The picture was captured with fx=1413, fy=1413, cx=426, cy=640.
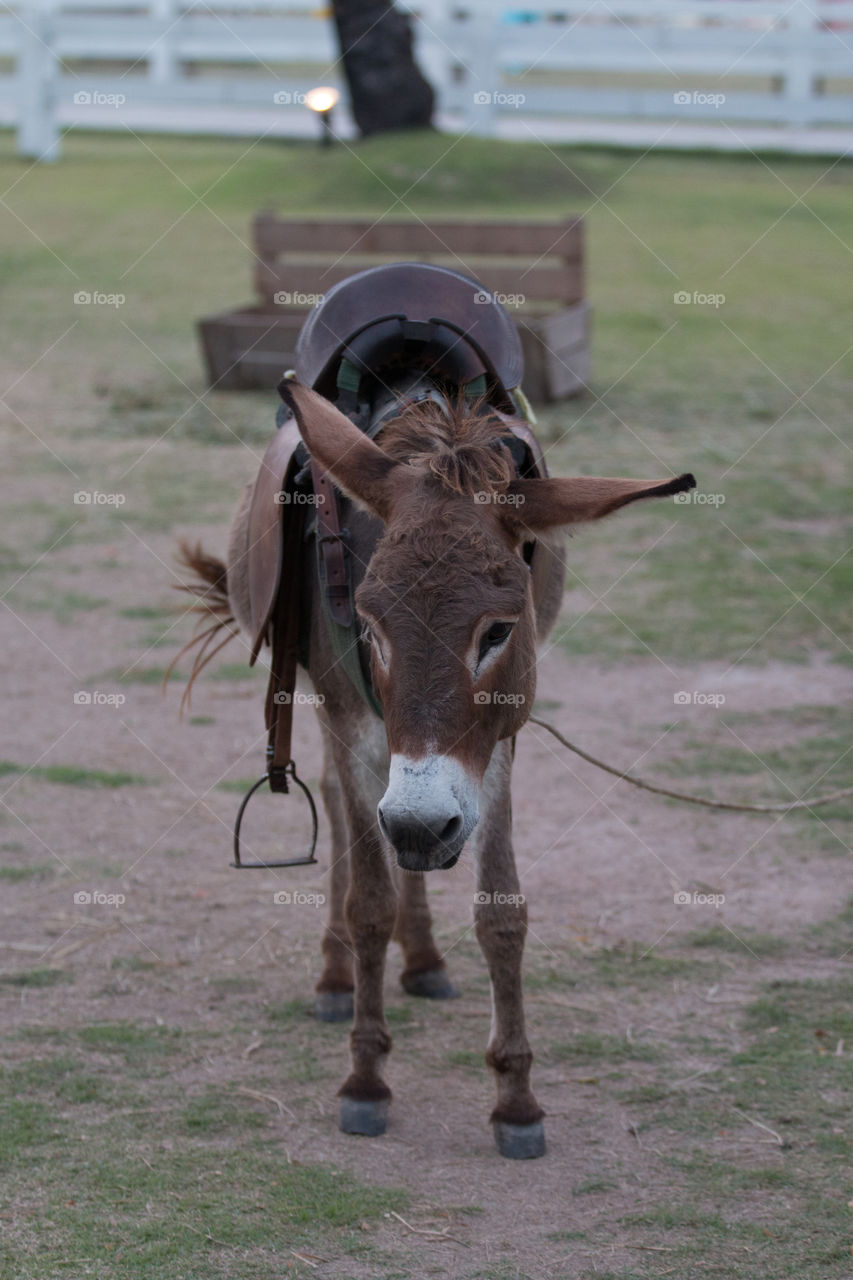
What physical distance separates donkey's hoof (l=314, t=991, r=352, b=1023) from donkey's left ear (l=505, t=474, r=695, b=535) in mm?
1812

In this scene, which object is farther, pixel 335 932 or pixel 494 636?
pixel 335 932

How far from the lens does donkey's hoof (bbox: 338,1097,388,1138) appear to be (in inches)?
141

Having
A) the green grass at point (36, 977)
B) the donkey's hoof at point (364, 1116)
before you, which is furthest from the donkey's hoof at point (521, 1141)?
the green grass at point (36, 977)

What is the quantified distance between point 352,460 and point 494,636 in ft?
1.70

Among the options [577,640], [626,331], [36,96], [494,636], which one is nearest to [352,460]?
[494,636]

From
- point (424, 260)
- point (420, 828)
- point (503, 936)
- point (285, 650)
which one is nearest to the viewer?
point (420, 828)

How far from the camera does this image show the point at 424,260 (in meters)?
11.4

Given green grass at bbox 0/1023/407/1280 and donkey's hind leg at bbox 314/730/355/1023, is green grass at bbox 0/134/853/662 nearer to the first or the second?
donkey's hind leg at bbox 314/730/355/1023

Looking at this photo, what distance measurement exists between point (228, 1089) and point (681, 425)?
7.50 m

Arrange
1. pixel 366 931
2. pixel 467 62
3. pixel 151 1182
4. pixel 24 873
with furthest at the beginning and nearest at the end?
pixel 467 62 → pixel 24 873 → pixel 366 931 → pixel 151 1182

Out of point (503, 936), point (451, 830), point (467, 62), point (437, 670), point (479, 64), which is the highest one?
point (467, 62)

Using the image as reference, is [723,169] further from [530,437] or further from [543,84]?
[530,437]

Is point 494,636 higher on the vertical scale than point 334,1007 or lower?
higher

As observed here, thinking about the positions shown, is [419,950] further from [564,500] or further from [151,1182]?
[564,500]
